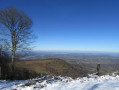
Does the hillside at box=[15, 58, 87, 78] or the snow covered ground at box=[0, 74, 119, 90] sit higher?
the snow covered ground at box=[0, 74, 119, 90]

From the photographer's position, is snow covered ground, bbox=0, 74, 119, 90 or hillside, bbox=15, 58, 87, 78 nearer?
snow covered ground, bbox=0, 74, 119, 90

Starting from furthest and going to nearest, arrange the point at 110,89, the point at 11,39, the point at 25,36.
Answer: the point at 25,36 → the point at 11,39 → the point at 110,89

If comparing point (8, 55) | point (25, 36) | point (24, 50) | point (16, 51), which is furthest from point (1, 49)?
point (25, 36)

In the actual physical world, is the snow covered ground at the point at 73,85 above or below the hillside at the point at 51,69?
above

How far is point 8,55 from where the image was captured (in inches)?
311

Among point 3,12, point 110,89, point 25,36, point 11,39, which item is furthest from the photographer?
point 25,36

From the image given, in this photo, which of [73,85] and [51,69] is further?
[51,69]

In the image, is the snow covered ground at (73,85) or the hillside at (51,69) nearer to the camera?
the snow covered ground at (73,85)

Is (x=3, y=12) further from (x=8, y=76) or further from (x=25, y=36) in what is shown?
(x=8, y=76)

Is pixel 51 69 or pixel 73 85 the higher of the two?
pixel 73 85

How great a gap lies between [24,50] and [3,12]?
3899mm

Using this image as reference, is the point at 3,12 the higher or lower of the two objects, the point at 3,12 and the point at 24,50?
the higher

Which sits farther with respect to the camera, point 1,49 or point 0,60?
point 0,60

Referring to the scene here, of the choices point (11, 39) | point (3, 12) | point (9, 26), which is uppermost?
point (3, 12)
